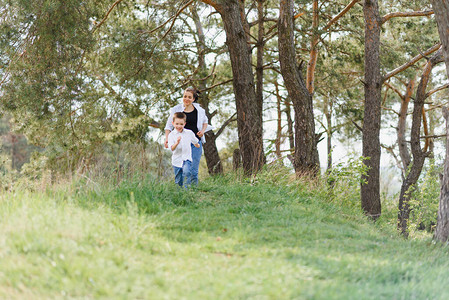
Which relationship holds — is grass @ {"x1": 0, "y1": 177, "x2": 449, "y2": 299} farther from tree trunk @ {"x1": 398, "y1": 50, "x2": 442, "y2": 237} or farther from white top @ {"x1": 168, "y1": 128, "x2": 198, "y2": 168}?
tree trunk @ {"x1": 398, "y1": 50, "x2": 442, "y2": 237}

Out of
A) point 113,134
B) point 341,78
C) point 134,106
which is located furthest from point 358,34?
point 113,134

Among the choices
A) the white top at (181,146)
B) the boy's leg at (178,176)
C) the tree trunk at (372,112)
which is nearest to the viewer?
the white top at (181,146)

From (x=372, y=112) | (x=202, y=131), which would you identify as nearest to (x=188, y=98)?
(x=202, y=131)

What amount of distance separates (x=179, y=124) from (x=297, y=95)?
130 inches

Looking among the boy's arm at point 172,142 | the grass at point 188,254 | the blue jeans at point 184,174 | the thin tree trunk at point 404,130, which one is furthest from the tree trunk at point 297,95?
the thin tree trunk at point 404,130

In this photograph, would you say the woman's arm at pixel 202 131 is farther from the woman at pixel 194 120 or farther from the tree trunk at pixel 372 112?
the tree trunk at pixel 372 112

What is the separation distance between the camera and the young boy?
277 inches

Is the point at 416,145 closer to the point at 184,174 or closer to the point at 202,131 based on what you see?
the point at 202,131

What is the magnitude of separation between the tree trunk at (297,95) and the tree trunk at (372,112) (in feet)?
6.50

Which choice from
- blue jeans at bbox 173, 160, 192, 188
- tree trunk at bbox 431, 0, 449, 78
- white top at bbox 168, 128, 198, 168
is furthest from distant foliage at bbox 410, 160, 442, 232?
white top at bbox 168, 128, 198, 168

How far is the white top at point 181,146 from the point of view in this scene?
23.1ft

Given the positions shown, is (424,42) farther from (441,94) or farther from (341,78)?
(441,94)

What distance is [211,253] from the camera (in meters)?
4.11

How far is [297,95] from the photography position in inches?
371
